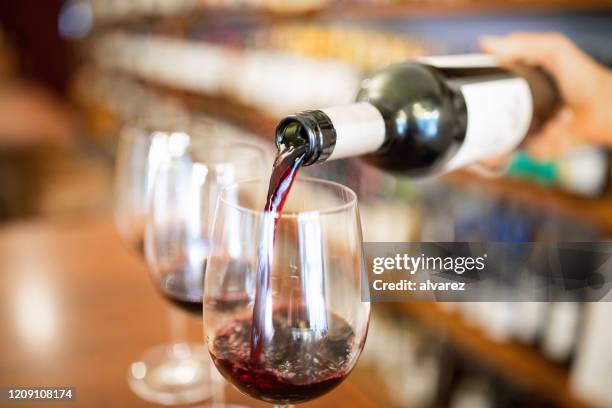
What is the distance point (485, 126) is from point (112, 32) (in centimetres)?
472

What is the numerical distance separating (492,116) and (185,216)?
1.19 ft

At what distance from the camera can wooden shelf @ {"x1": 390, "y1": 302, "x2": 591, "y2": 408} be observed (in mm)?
1318

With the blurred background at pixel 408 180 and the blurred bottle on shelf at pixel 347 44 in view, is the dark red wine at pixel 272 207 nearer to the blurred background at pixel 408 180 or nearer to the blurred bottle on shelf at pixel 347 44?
the blurred background at pixel 408 180

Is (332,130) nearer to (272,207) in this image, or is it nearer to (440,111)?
(272,207)

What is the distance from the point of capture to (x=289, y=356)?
499mm

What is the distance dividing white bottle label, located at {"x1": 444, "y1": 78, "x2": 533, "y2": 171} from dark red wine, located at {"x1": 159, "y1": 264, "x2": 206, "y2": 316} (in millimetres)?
313

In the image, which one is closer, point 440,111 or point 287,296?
point 287,296

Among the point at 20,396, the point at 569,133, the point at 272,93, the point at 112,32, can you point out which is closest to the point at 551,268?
the point at 569,133

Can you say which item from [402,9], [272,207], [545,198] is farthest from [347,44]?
[272,207]

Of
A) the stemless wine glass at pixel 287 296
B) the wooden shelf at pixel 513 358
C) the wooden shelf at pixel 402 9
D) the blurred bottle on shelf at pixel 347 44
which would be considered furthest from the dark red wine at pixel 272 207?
the blurred bottle on shelf at pixel 347 44

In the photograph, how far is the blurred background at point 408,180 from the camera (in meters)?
1.29

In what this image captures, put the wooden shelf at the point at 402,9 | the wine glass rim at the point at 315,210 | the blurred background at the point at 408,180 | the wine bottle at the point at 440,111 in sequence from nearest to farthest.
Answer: the wine glass rim at the point at 315,210, the wine bottle at the point at 440,111, the wooden shelf at the point at 402,9, the blurred background at the point at 408,180

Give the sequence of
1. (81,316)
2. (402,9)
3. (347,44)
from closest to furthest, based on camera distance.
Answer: (81,316) → (402,9) → (347,44)

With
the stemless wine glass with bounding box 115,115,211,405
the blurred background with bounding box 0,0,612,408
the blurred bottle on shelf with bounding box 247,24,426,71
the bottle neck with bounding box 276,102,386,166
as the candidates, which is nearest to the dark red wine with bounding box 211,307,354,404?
the bottle neck with bounding box 276,102,386,166
